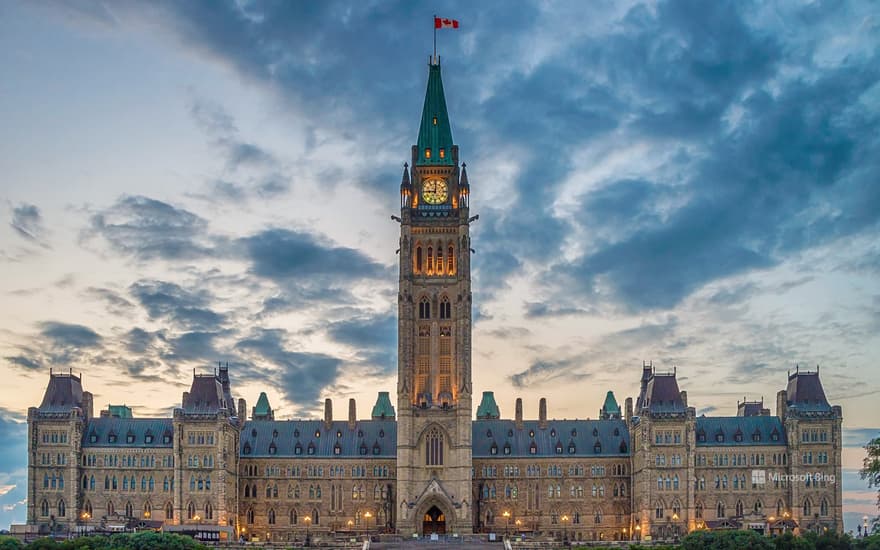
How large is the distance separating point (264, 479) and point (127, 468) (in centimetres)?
2011

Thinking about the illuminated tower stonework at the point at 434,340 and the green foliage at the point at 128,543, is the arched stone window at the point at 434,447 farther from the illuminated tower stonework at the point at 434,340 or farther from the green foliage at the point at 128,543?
the green foliage at the point at 128,543

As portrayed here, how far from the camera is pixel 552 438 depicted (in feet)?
576

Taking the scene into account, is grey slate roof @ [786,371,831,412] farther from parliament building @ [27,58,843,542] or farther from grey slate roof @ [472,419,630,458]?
grey slate roof @ [472,419,630,458]

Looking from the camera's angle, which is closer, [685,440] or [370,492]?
[685,440]

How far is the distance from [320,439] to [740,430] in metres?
59.5

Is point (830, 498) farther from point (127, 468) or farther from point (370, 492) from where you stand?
point (127, 468)

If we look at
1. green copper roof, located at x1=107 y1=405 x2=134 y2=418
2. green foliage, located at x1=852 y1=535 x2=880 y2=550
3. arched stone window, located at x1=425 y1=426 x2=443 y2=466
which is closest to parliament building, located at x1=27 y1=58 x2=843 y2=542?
arched stone window, located at x1=425 y1=426 x2=443 y2=466

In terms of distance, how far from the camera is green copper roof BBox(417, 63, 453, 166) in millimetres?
171000

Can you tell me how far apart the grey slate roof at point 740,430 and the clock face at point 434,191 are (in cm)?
4748

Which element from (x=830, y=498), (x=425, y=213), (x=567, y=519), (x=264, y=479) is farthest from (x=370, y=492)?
(x=830, y=498)

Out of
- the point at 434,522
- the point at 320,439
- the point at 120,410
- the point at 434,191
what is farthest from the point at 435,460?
the point at 120,410

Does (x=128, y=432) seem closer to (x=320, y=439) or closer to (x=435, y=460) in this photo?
(x=320, y=439)

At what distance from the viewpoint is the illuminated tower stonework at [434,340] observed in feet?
522

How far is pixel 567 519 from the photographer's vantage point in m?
170
